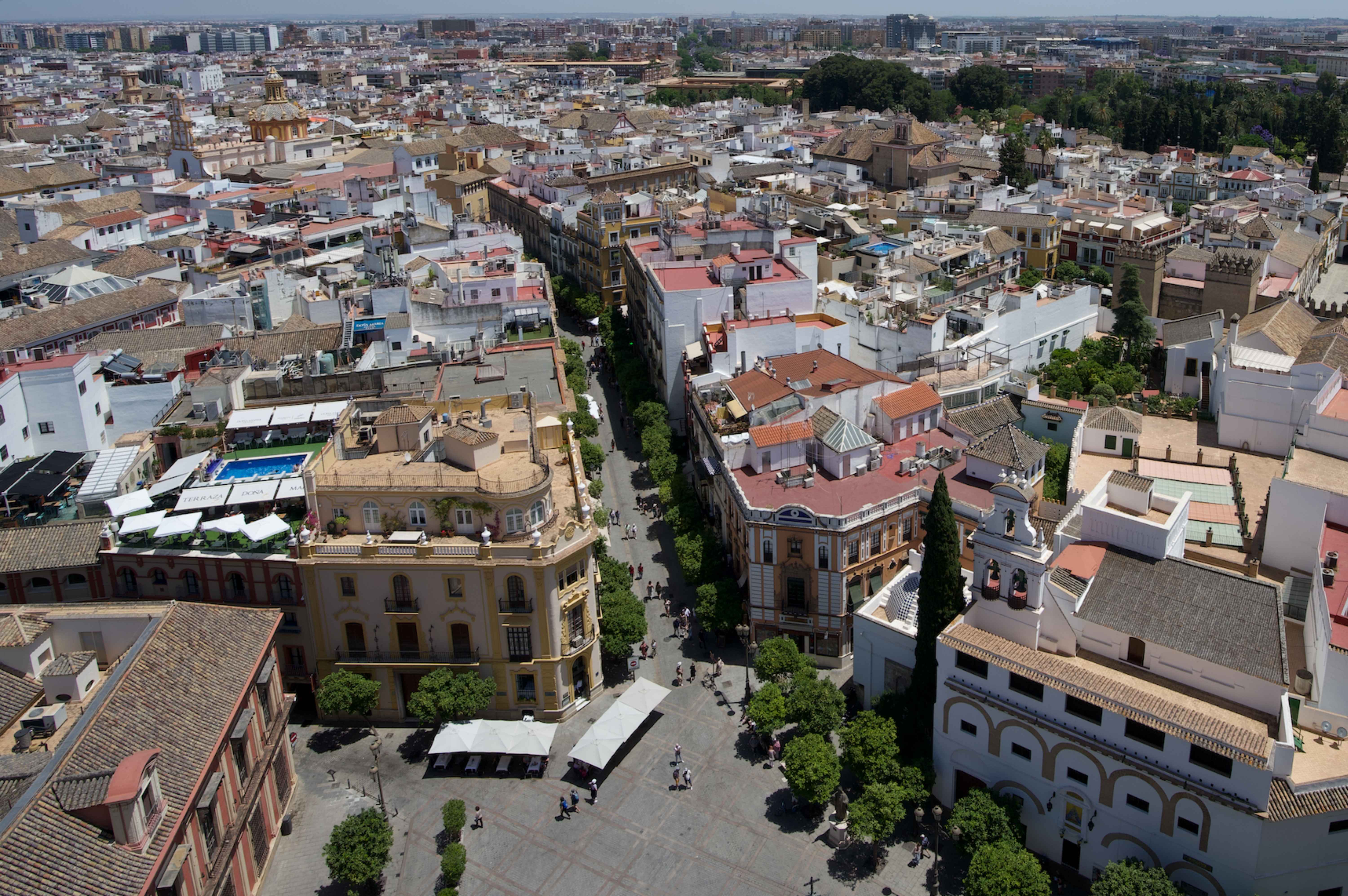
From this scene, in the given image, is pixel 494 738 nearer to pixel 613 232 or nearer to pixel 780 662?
pixel 780 662

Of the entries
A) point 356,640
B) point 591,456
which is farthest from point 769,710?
point 591,456

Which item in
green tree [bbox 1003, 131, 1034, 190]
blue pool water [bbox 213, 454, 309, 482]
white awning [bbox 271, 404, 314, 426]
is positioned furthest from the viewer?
green tree [bbox 1003, 131, 1034, 190]

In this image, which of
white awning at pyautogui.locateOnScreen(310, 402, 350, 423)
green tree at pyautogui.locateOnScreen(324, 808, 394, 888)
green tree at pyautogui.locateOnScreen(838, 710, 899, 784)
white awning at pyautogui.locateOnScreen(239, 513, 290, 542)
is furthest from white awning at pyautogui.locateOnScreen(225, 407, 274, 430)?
green tree at pyautogui.locateOnScreen(838, 710, 899, 784)

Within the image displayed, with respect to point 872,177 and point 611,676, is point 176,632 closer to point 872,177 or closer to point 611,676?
point 611,676

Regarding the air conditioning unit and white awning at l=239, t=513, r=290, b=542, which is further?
white awning at l=239, t=513, r=290, b=542

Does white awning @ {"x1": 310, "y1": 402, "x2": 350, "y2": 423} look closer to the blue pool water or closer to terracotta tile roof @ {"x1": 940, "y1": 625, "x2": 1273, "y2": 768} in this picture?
the blue pool water

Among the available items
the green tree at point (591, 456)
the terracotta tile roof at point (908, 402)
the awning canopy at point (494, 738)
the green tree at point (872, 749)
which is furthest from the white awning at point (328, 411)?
the green tree at point (872, 749)

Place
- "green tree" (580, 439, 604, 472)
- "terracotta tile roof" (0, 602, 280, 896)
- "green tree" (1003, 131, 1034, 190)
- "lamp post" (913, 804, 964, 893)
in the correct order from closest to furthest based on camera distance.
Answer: "terracotta tile roof" (0, 602, 280, 896)
"lamp post" (913, 804, 964, 893)
"green tree" (580, 439, 604, 472)
"green tree" (1003, 131, 1034, 190)
